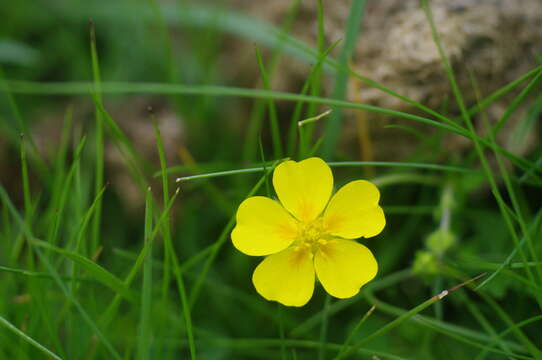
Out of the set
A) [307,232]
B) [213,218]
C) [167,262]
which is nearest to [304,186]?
[307,232]

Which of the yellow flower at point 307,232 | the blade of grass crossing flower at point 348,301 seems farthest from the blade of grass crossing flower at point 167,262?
the blade of grass crossing flower at point 348,301

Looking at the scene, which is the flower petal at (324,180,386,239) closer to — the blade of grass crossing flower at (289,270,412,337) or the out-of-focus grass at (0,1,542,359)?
the out-of-focus grass at (0,1,542,359)

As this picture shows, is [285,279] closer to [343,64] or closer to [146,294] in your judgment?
[146,294]

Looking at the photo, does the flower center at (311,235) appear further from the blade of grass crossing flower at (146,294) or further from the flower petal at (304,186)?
the blade of grass crossing flower at (146,294)

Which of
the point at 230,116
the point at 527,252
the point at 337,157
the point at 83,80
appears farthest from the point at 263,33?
the point at 527,252

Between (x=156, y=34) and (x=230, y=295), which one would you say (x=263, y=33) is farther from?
(x=230, y=295)

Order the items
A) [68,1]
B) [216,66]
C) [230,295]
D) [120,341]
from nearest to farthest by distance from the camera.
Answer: [120,341], [230,295], [216,66], [68,1]

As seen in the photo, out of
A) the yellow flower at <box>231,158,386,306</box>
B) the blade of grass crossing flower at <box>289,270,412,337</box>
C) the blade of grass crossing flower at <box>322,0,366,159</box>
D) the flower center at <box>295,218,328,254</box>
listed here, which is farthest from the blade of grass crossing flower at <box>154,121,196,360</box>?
the blade of grass crossing flower at <box>322,0,366,159</box>
